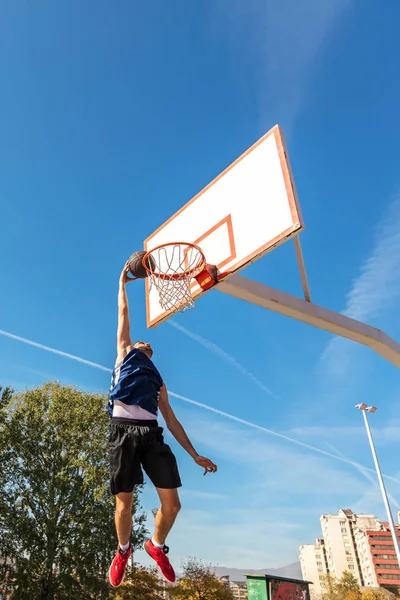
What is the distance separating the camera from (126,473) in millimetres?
3873

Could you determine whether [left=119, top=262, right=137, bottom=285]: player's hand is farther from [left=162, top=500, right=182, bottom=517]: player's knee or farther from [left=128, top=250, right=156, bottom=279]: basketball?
[left=162, top=500, right=182, bottom=517]: player's knee

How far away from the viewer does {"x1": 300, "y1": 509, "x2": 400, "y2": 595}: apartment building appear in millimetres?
111750

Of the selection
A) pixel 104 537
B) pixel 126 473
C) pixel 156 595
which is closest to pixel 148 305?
pixel 126 473

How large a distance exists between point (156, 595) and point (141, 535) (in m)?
8.41

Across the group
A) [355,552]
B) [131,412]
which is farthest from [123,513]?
[355,552]

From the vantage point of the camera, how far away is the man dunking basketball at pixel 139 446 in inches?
154

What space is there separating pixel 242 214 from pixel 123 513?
13.3ft

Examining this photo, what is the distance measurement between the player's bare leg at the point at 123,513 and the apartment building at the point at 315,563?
165 m

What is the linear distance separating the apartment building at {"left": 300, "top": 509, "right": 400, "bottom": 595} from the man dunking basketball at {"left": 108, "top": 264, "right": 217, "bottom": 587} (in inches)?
4977

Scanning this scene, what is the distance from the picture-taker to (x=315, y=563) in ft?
477

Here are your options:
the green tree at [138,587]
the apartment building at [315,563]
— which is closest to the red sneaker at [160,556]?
the green tree at [138,587]

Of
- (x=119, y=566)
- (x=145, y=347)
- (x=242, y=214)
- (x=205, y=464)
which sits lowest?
(x=119, y=566)

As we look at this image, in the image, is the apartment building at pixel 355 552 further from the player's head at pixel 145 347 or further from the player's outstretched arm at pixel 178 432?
the player's head at pixel 145 347

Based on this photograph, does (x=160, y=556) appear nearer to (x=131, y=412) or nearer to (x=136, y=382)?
(x=131, y=412)
